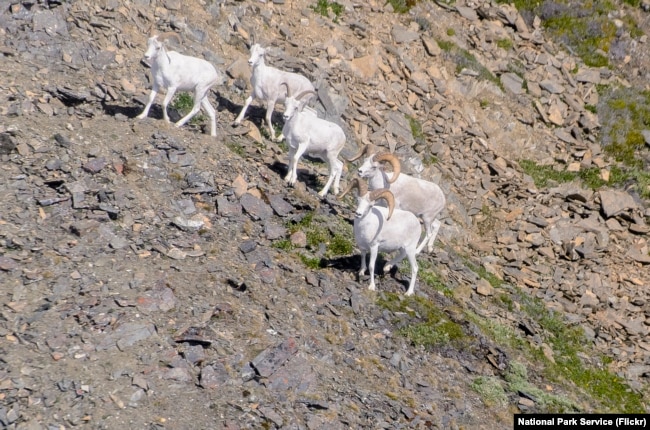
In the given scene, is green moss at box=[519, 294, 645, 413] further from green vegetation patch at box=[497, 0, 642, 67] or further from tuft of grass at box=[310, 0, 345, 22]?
green vegetation patch at box=[497, 0, 642, 67]

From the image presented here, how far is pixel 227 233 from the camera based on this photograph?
14.5m

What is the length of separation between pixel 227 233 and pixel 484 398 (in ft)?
18.2

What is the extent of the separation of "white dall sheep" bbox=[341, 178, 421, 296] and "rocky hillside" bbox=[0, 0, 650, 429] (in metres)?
0.77

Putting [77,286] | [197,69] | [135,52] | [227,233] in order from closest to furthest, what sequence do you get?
[77,286] → [227,233] → [197,69] → [135,52]

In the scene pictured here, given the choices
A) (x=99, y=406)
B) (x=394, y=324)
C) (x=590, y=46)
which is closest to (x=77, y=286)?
(x=99, y=406)

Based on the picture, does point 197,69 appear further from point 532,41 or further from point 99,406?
point 532,41

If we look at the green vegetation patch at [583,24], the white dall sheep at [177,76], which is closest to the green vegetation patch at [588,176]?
the green vegetation patch at [583,24]

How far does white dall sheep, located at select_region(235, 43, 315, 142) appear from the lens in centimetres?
1839

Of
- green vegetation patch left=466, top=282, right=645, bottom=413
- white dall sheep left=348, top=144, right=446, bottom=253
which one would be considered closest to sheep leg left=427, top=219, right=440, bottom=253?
white dall sheep left=348, top=144, right=446, bottom=253

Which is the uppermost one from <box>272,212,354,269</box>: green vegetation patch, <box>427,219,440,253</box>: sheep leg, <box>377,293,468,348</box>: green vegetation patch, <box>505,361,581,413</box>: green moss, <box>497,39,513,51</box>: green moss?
<box>497,39,513,51</box>: green moss

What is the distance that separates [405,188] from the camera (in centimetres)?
1644

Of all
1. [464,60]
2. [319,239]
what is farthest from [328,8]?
[319,239]

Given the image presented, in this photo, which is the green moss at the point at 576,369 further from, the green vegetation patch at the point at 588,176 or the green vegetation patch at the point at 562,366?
the green vegetation patch at the point at 588,176

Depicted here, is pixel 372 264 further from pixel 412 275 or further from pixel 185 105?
pixel 185 105
